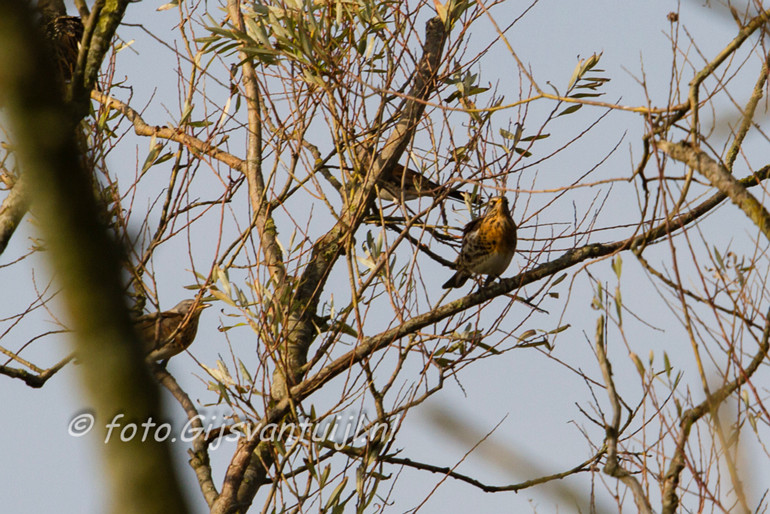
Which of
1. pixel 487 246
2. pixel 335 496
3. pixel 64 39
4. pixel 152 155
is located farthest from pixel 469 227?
pixel 64 39

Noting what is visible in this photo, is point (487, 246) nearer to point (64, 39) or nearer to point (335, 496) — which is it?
point (335, 496)

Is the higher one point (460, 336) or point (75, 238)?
point (460, 336)

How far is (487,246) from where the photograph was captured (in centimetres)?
634

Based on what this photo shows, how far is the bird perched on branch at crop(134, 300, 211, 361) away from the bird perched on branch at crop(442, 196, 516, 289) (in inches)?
72.9

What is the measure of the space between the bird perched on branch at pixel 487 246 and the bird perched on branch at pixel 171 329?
1851 mm

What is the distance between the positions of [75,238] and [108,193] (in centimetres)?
406

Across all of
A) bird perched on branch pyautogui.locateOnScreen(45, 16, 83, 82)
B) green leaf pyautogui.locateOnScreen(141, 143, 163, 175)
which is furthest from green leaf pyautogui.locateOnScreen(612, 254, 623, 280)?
bird perched on branch pyautogui.locateOnScreen(45, 16, 83, 82)

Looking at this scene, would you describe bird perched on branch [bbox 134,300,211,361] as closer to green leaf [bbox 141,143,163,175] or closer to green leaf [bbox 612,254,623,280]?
green leaf [bbox 141,143,163,175]

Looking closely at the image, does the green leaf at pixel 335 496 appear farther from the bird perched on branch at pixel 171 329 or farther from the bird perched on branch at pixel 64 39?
the bird perched on branch at pixel 64 39

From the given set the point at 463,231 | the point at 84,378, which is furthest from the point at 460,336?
the point at 84,378

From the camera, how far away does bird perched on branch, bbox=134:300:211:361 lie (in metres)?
4.73

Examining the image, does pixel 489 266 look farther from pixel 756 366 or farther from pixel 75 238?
pixel 75 238

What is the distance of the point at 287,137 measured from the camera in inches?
184

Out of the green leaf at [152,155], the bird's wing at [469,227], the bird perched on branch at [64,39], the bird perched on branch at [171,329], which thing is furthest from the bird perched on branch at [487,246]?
the bird perched on branch at [64,39]
